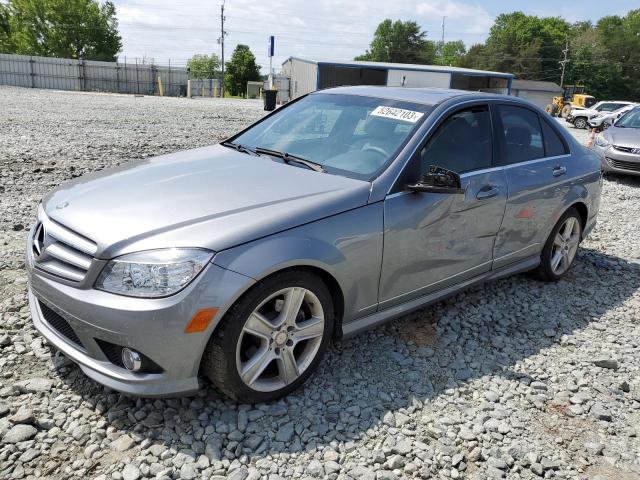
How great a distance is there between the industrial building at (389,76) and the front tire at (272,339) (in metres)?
35.9

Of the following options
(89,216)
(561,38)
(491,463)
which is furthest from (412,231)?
(561,38)

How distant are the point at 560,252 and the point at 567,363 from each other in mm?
1639

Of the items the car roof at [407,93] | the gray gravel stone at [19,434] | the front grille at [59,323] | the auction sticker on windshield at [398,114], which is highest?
the car roof at [407,93]

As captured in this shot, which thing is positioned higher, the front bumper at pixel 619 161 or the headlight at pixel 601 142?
the headlight at pixel 601 142

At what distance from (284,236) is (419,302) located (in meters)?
1.31

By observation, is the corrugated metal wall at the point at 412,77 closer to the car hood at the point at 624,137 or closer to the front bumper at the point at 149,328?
the car hood at the point at 624,137

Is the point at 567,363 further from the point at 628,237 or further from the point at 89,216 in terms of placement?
the point at 628,237

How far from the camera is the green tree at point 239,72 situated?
67.7 m

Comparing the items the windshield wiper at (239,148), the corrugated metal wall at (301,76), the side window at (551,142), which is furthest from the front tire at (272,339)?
the corrugated metal wall at (301,76)

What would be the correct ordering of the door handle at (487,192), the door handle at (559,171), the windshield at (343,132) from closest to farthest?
the windshield at (343,132), the door handle at (487,192), the door handle at (559,171)

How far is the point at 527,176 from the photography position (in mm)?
4359

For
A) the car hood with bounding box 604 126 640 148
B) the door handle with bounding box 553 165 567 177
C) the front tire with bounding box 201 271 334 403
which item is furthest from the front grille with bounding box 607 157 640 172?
the front tire with bounding box 201 271 334 403

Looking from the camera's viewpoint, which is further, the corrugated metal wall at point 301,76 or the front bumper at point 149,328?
the corrugated metal wall at point 301,76

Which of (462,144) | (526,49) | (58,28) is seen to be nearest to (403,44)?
(526,49)
